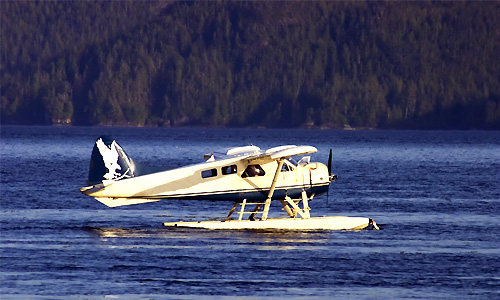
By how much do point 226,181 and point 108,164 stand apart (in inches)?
135

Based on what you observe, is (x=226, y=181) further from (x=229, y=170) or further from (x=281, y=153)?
(x=281, y=153)

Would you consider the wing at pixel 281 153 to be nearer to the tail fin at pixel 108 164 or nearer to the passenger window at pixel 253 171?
the passenger window at pixel 253 171

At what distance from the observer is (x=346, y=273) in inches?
919

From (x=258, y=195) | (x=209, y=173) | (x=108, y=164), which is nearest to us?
(x=108, y=164)

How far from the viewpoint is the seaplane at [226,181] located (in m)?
29.3

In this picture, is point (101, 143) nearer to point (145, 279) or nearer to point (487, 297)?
point (145, 279)

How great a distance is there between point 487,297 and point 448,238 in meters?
8.92

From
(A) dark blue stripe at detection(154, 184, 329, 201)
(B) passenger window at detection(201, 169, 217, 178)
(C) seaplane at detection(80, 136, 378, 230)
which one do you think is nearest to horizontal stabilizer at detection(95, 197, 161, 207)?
(C) seaplane at detection(80, 136, 378, 230)

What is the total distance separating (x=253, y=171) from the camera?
30266 millimetres

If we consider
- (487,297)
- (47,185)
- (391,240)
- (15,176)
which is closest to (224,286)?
(487,297)

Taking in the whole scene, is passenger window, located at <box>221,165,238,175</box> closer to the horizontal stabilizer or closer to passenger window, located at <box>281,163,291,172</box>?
passenger window, located at <box>281,163,291,172</box>

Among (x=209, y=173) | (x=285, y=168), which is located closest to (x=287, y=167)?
(x=285, y=168)

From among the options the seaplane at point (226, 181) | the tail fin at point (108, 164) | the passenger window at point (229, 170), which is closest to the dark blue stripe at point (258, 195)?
the seaplane at point (226, 181)

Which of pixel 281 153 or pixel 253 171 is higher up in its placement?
pixel 281 153
